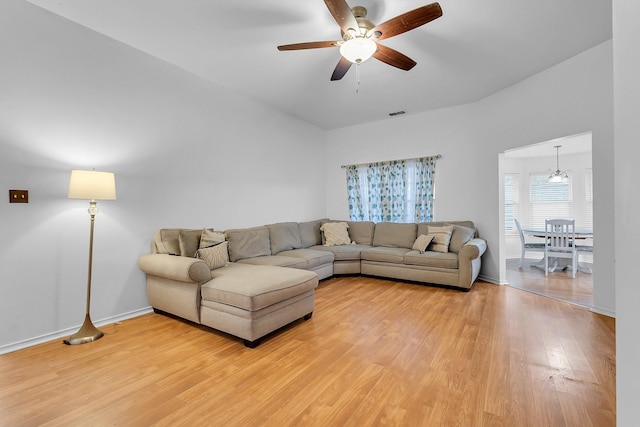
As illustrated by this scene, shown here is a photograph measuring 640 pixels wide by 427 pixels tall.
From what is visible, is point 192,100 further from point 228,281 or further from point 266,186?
point 228,281

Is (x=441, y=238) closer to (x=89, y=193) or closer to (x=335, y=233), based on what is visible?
(x=335, y=233)

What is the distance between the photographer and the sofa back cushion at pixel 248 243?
3717mm

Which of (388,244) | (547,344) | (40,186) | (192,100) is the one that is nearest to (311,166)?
(388,244)

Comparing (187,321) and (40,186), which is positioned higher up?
(40,186)

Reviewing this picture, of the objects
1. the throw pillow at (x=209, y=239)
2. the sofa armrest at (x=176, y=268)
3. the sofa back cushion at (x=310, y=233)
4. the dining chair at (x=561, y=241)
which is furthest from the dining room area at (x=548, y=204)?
the sofa armrest at (x=176, y=268)

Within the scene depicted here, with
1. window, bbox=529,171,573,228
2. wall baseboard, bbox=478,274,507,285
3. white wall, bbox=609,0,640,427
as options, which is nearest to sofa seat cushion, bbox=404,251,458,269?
wall baseboard, bbox=478,274,507,285

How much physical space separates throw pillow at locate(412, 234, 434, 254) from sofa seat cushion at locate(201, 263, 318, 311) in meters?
2.20

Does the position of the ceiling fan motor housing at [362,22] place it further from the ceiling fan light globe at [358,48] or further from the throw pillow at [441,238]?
the throw pillow at [441,238]

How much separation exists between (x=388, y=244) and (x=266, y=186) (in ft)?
7.81

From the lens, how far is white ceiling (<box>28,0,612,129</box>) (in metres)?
2.36

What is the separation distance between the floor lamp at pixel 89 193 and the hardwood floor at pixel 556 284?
→ 5116mm

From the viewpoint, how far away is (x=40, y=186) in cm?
244

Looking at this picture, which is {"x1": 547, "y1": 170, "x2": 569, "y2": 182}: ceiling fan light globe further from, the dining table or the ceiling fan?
the ceiling fan

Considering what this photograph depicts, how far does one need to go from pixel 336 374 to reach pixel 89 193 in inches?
97.5
